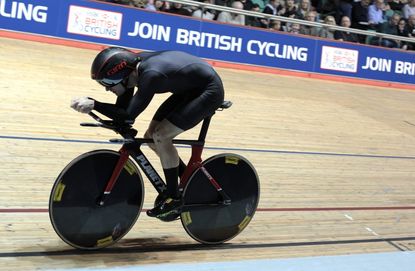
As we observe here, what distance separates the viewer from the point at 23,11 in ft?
29.2

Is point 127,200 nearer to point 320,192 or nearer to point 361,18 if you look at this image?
point 320,192

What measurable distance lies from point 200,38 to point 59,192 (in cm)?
777

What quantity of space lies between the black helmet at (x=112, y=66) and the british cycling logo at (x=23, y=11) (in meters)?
6.81

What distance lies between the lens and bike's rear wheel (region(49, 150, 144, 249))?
2.80m

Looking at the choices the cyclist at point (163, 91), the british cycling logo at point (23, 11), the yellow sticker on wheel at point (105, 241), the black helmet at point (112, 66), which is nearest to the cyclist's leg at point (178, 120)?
the cyclist at point (163, 91)

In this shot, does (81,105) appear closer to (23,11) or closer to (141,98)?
(141,98)

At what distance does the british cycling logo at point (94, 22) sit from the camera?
30.5ft

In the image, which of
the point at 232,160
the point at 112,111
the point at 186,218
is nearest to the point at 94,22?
the point at 232,160

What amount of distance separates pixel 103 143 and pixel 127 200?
7.27ft

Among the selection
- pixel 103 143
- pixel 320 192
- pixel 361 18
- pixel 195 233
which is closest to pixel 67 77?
pixel 103 143

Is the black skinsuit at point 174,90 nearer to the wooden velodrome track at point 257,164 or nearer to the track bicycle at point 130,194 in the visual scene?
the track bicycle at point 130,194

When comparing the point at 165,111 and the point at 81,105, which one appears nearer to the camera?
the point at 81,105

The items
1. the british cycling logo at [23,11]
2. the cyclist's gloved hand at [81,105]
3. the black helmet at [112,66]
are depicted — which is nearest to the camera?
the cyclist's gloved hand at [81,105]

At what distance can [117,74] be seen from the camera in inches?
109
